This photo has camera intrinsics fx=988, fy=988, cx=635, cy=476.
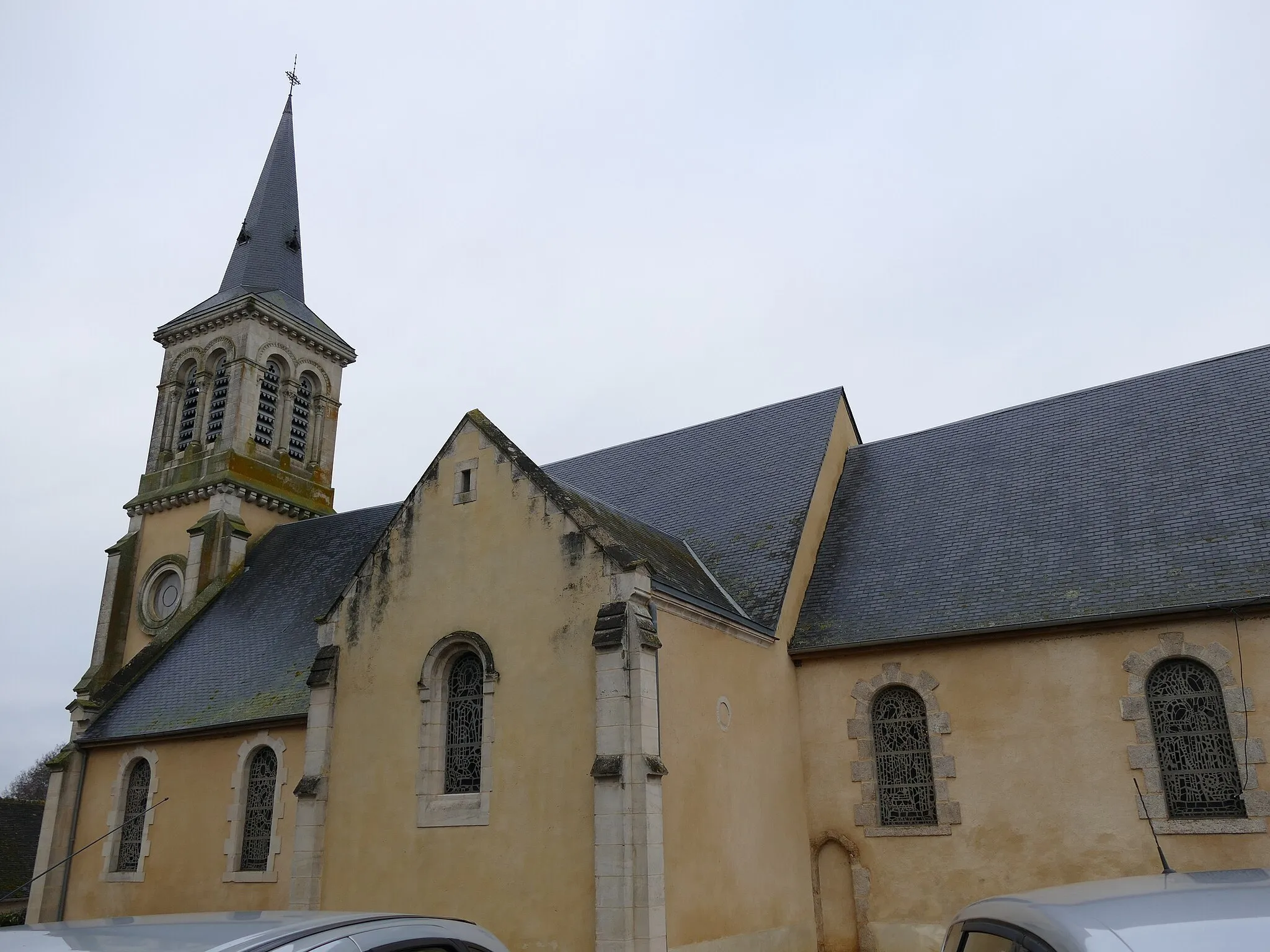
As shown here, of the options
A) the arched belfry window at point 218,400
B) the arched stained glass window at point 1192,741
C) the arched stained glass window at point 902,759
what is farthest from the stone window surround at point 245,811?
the arched stained glass window at point 1192,741

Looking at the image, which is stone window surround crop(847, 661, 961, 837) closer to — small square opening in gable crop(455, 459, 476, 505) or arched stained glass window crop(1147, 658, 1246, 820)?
arched stained glass window crop(1147, 658, 1246, 820)

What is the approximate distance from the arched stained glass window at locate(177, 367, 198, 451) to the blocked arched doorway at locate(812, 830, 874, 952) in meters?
17.9

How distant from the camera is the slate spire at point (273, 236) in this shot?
25.6 meters

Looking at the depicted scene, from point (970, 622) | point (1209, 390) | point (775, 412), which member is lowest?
point (970, 622)

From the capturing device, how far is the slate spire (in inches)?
1008

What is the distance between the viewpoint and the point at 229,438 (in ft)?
75.0

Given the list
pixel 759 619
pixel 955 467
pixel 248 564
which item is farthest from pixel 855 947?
pixel 248 564

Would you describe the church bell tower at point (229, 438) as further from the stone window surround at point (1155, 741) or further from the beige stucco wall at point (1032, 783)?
the stone window surround at point (1155, 741)

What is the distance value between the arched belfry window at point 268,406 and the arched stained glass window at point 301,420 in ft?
1.60

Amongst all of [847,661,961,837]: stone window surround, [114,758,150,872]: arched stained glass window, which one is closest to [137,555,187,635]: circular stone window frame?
[114,758,150,872]: arched stained glass window

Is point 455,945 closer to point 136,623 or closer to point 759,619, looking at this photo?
point 759,619

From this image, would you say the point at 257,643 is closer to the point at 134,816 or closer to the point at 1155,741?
the point at 134,816

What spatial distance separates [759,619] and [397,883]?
5428 mm

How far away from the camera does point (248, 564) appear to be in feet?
70.0
